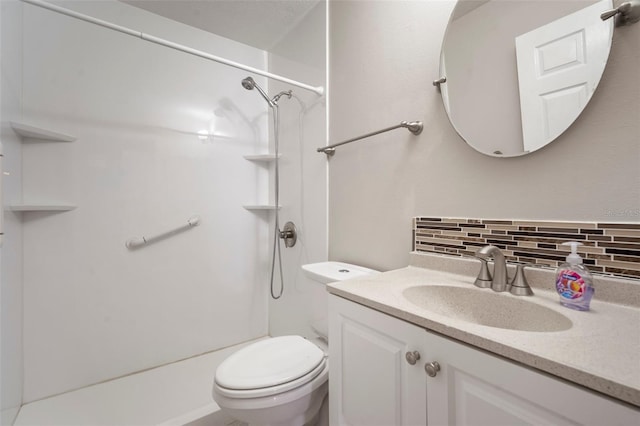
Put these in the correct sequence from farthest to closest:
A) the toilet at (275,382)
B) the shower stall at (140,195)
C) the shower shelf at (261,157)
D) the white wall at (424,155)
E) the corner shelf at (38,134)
Answer: 1. the shower shelf at (261,157)
2. the shower stall at (140,195)
3. the corner shelf at (38,134)
4. the toilet at (275,382)
5. the white wall at (424,155)

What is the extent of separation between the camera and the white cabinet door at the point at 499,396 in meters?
0.42

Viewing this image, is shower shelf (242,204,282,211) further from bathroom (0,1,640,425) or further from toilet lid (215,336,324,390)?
toilet lid (215,336,324,390)

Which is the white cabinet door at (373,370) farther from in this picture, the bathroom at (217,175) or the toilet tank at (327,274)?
the bathroom at (217,175)

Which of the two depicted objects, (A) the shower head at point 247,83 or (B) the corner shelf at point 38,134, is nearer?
(B) the corner shelf at point 38,134

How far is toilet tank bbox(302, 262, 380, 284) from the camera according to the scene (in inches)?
49.8

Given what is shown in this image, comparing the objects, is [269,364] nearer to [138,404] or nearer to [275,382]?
[275,382]

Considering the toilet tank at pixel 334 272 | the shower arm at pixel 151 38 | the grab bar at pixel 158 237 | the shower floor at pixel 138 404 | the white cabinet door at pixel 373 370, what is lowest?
the shower floor at pixel 138 404

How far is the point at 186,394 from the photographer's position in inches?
61.1

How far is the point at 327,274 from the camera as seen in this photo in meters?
1.30

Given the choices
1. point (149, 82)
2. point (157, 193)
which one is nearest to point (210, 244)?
point (157, 193)

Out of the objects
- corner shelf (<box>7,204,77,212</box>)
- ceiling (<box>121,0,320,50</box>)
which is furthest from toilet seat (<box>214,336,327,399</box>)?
ceiling (<box>121,0,320,50</box>)

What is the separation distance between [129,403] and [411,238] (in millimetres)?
1711

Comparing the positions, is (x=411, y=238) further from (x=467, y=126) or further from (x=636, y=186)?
(x=636, y=186)

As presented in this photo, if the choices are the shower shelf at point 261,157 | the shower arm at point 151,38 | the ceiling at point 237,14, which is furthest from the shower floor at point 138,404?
the ceiling at point 237,14
